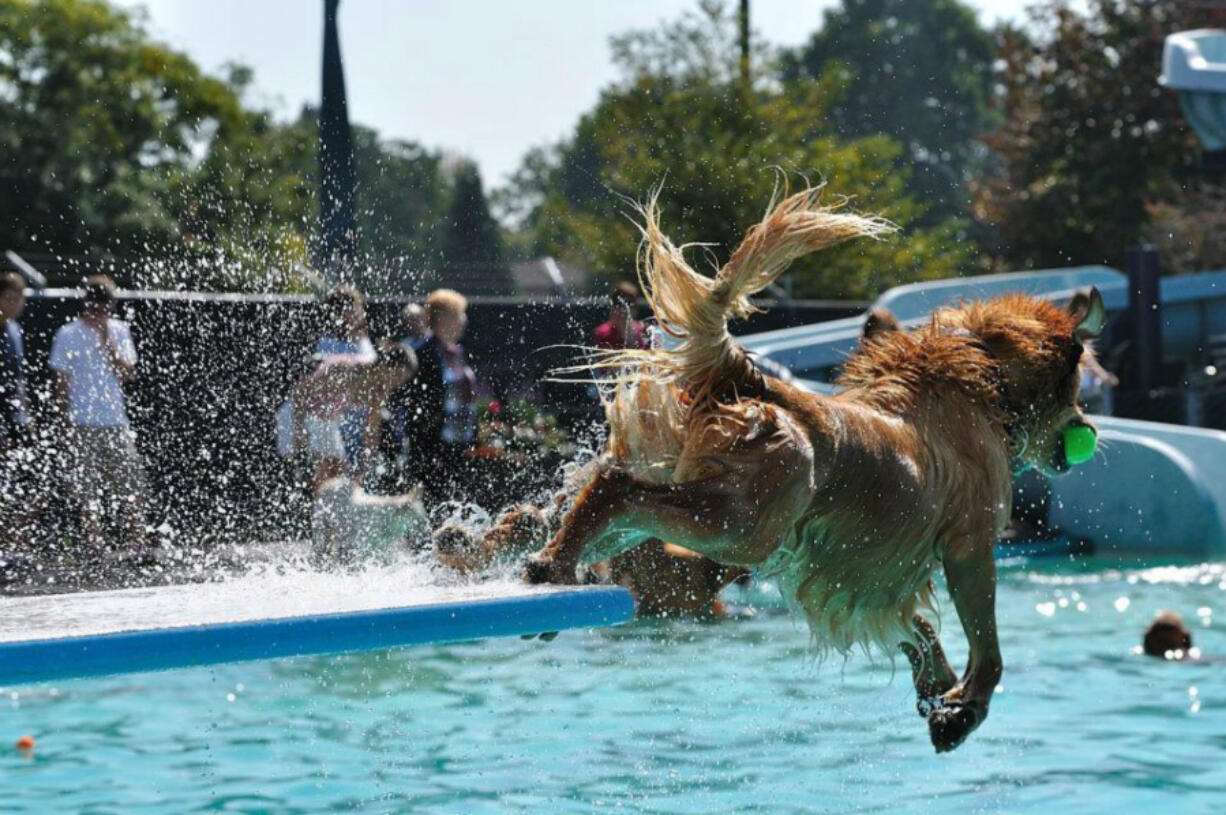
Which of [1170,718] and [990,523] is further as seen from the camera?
[1170,718]

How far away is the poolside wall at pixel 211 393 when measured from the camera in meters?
10.9

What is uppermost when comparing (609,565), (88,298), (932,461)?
(88,298)

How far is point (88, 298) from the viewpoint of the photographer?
9633 mm

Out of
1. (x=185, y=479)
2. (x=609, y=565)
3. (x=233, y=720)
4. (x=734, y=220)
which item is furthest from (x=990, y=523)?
(x=734, y=220)

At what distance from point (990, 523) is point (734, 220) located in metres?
17.2

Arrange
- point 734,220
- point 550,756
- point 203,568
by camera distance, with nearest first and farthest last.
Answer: point 550,756
point 203,568
point 734,220

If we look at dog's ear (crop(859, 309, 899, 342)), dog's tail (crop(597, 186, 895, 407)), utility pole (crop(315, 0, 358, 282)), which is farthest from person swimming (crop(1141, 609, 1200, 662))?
utility pole (crop(315, 0, 358, 282))

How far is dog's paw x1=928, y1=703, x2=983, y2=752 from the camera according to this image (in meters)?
5.46

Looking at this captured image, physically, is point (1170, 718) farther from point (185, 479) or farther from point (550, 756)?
point (185, 479)

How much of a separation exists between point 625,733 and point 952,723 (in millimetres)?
2234

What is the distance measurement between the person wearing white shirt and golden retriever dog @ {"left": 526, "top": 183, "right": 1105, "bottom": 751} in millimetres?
5076

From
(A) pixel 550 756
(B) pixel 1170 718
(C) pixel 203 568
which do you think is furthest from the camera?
(C) pixel 203 568

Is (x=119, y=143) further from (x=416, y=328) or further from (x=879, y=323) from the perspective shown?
(x=879, y=323)

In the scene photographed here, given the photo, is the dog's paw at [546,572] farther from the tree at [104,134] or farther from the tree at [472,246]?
the tree at [104,134]
